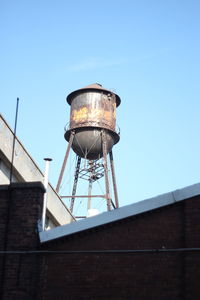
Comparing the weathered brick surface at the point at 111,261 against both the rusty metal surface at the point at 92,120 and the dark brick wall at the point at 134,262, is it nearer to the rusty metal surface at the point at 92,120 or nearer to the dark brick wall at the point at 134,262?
the dark brick wall at the point at 134,262

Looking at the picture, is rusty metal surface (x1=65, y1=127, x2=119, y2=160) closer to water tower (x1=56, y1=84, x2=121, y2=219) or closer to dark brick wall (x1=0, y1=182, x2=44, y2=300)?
water tower (x1=56, y1=84, x2=121, y2=219)

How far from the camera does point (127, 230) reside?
9.78m

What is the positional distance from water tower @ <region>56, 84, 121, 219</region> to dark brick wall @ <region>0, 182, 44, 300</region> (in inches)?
589

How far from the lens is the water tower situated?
25.9 metres

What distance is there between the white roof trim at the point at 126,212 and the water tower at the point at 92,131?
15139mm

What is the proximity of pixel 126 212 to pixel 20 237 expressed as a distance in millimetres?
2023

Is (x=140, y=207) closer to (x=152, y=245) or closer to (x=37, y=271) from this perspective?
(x=152, y=245)

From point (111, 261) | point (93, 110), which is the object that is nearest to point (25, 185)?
point (111, 261)

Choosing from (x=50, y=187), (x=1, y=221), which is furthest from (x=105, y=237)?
(x=50, y=187)

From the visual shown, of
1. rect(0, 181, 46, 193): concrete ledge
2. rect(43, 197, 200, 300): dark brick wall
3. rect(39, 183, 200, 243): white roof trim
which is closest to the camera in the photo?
rect(43, 197, 200, 300): dark brick wall

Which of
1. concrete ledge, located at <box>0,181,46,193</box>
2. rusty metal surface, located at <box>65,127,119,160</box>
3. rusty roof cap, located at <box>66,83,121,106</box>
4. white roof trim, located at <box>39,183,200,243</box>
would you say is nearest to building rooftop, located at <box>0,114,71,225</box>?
concrete ledge, located at <box>0,181,46,193</box>

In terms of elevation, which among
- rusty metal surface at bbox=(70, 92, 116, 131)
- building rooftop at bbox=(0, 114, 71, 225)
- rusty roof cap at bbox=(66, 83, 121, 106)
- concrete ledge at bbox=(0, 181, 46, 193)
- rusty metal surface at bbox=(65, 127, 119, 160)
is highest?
rusty roof cap at bbox=(66, 83, 121, 106)

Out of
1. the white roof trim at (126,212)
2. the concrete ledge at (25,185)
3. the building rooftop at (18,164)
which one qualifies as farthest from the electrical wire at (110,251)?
the building rooftop at (18,164)

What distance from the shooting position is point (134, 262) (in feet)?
31.3
